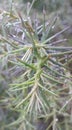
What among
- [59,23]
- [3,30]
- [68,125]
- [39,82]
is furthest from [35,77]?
[59,23]

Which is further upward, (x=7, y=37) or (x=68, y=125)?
(x=7, y=37)

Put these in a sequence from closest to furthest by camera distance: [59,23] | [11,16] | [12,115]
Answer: [11,16]
[12,115]
[59,23]

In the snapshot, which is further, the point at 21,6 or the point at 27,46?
the point at 21,6

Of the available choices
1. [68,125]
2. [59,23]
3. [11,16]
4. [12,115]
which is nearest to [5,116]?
[12,115]

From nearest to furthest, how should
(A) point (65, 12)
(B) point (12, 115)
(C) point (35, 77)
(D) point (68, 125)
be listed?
1. (C) point (35, 77)
2. (D) point (68, 125)
3. (B) point (12, 115)
4. (A) point (65, 12)

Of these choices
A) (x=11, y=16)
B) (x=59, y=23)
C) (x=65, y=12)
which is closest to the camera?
(x=11, y=16)

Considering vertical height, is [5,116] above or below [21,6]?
below

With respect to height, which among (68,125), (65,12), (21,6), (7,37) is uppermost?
(7,37)

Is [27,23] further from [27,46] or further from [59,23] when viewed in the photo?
[59,23]

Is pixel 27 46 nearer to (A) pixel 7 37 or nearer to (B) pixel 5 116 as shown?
(A) pixel 7 37
